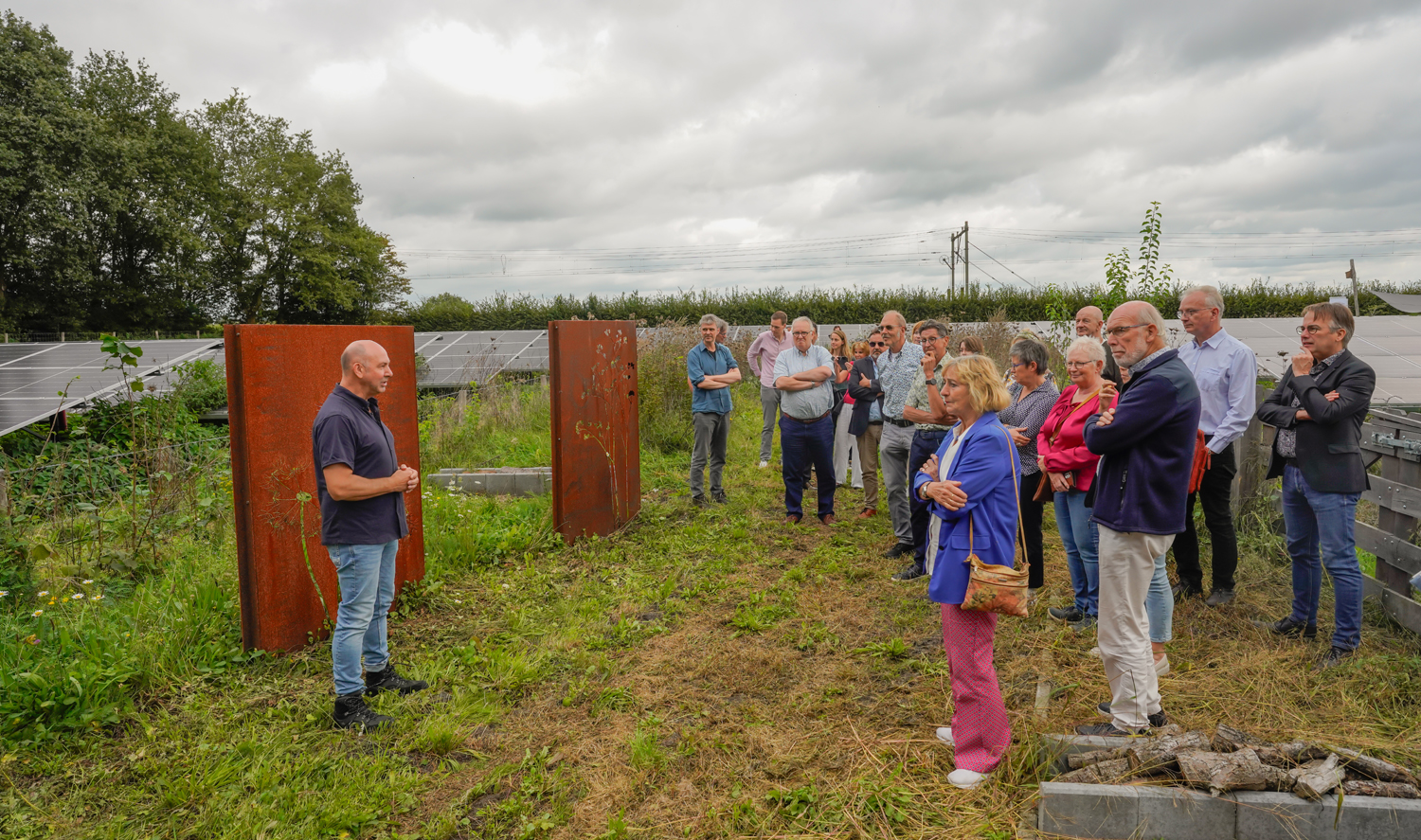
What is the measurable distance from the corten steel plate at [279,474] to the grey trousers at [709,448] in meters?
3.87

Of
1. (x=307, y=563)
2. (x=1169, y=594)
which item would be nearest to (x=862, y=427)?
(x=1169, y=594)

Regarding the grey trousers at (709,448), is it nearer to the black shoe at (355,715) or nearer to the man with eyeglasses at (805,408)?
the man with eyeglasses at (805,408)

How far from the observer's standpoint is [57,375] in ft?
39.4

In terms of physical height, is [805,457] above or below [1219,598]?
above

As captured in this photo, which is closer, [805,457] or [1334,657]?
[1334,657]

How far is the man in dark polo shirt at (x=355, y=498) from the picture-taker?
3498 millimetres

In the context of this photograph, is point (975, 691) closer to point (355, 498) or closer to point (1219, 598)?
point (1219, 598)

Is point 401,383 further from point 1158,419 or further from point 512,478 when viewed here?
point 1158,419

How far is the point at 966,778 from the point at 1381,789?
4.49 ft

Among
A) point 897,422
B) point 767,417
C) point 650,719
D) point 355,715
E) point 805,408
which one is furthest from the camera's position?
point 767,417

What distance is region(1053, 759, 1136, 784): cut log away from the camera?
2.76 m

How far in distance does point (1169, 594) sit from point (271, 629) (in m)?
4.76

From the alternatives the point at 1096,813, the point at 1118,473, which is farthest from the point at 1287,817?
the point at 1118,473

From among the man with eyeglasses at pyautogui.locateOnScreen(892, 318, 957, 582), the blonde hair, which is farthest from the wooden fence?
the blonde hair
